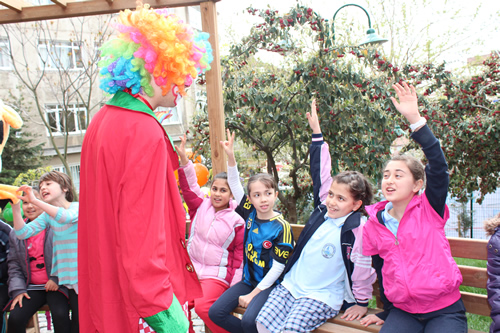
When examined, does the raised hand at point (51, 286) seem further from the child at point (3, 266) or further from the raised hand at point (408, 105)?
the raised hand at point (408, 105)

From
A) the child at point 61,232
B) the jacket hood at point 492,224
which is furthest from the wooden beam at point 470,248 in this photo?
the child at point 61,232

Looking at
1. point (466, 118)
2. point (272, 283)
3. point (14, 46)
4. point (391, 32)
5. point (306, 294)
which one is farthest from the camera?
point (14, 46)

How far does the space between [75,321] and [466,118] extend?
16.9 ft

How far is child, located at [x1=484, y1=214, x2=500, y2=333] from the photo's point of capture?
6.52 ft

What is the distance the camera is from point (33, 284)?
3080mm

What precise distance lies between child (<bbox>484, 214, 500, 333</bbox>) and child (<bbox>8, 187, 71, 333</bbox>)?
9.02 ft

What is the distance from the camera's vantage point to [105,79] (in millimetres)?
1691

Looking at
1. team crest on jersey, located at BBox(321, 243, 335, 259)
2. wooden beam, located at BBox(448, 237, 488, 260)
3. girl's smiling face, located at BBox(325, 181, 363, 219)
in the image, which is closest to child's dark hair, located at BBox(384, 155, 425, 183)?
girl's smiling face, located at BBox(325, 181, 363, 219)

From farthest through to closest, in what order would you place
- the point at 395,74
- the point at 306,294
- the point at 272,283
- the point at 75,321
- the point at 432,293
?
the point at 395,74
the point at 75,321
the point at 272,283
the point at 306,294
the point at 432,293

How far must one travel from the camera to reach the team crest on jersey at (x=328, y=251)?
7.96 feet

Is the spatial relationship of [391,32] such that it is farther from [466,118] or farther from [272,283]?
[272,283]

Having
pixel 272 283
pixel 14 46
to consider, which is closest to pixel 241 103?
pixel 272 283

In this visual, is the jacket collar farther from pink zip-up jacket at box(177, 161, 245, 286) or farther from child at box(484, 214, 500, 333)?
child at box(484, 214, 500, 333)

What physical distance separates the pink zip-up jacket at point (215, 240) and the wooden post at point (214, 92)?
314 millimetres
